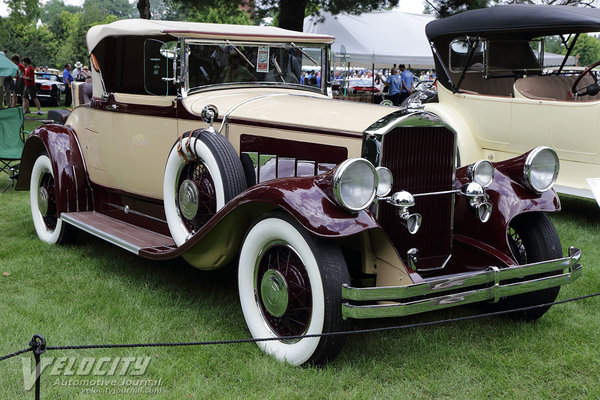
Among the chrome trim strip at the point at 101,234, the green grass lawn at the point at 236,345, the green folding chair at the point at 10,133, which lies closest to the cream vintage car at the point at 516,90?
the green grass lawn at the point at 236,345

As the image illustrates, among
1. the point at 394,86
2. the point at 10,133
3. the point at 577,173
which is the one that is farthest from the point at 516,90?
the point at 394,86

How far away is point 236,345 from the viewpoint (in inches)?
139

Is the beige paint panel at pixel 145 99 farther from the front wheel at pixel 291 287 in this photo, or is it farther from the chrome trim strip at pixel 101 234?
the front wheel at pixel 291 287

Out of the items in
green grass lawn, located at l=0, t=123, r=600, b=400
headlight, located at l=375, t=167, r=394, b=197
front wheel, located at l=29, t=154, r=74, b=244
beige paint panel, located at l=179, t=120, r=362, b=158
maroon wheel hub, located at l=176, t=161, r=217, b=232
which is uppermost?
beige paint panel, located at l=179, t=120, r=362, b=158

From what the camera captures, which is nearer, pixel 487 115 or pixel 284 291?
pixel 284 291

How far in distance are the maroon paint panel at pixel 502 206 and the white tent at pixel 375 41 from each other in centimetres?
1307

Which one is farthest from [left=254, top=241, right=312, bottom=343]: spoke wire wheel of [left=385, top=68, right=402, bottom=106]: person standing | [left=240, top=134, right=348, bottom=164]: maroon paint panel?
[left=385, top=68, right=402, bottom=106]: person standing

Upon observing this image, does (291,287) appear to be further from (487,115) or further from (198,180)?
(487,115)

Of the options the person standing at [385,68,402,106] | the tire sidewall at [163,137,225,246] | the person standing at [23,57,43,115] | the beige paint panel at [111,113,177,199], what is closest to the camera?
the tire sidewall at [163,137,225,246]

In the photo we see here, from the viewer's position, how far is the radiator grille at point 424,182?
3393 mm

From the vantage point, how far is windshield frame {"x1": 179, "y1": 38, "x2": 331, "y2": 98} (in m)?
4.46

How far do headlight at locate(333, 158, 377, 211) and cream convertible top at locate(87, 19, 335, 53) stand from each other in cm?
191

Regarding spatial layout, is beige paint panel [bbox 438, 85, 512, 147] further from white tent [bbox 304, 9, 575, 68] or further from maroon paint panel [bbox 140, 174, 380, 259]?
white tent [bbox 304, 9, 575, 68]

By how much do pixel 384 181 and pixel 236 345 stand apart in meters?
1.21
